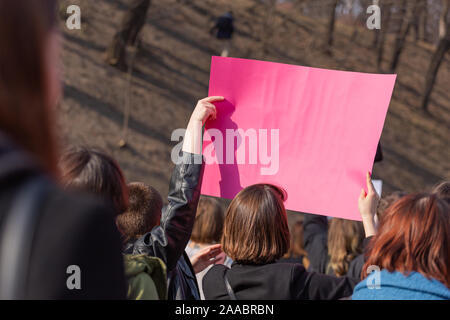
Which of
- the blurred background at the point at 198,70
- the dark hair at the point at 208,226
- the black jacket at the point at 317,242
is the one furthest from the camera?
the blurred background at the point at 198,70

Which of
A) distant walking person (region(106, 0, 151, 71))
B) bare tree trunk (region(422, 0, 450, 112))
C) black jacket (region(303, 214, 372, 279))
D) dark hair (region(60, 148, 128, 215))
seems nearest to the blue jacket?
dark hair (region(60, 148, 128, 215))

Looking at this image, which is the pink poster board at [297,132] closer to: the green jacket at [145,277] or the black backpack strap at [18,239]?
the green jacket at [145,277]

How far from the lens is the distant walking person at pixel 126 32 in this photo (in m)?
13.3

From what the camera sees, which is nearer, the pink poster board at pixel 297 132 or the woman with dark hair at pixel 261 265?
the woman with dark hair at pixel 261 265

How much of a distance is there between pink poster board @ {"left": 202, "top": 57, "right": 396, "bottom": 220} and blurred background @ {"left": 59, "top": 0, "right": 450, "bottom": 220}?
8.35m

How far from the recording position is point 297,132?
2.56 meters

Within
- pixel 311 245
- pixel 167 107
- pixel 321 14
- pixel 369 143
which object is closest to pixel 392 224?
pixel 369 143

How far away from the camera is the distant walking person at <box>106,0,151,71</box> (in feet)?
43.7

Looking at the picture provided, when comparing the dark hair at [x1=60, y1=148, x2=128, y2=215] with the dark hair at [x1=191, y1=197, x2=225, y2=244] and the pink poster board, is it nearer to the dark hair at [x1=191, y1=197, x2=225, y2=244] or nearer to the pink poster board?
the pink poster board

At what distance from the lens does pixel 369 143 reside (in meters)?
2.45

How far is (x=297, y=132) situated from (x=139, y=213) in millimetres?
855

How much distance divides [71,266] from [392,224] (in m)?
1.23

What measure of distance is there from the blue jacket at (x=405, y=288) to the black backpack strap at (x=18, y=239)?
51.2 inches

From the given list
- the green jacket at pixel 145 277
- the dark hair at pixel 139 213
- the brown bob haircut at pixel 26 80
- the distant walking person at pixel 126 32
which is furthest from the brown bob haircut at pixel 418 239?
the distant walking person at pixel 126 32
